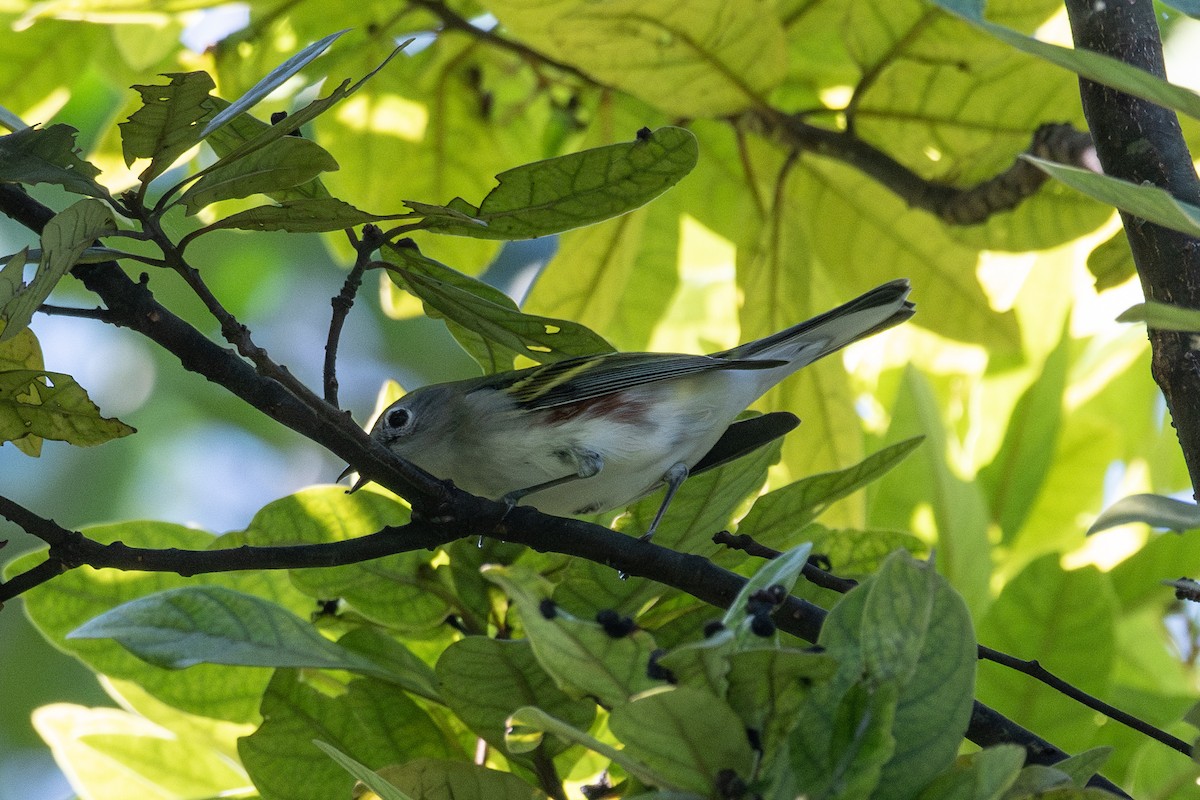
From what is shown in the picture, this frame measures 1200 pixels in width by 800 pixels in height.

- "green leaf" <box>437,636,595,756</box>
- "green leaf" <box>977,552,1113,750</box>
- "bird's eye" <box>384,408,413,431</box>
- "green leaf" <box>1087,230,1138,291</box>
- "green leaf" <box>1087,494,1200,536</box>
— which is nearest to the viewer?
"green leaf" <box>1087,494,1200,536</box>

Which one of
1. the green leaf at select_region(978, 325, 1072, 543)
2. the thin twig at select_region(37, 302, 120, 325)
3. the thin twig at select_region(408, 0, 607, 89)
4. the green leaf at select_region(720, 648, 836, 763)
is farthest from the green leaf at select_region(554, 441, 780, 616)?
the thin twig at select_region(408, 0, 607, 89)

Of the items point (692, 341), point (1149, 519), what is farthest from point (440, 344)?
point (1149, 519)

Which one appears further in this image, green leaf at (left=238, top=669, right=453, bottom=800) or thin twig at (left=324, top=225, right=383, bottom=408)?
green leaf at (left=238, top=669, right=453, bottom=800)

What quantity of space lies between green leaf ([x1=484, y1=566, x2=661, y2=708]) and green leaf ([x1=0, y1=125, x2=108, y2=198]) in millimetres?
519

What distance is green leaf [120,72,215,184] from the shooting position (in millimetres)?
1036

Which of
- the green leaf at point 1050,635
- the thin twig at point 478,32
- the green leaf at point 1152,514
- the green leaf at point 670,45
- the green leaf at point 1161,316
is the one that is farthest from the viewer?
the thin twig at point 478,32

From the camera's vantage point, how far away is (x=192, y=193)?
1054 mm

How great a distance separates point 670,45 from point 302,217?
0.91m

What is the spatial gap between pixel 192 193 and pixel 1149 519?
834mm

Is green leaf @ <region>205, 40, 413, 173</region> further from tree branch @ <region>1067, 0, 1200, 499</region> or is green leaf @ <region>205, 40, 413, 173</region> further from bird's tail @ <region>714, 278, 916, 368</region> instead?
bird's tail @ <region>714, 278, 916, 368</region>

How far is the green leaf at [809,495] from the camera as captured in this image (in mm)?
1317

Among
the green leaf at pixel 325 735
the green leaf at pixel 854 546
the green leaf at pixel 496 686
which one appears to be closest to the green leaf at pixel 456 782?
the green leaf at pixel 496 686

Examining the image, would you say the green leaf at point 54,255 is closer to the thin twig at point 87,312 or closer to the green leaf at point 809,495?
the thin twig at point 87,312

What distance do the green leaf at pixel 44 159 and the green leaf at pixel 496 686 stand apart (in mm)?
529
